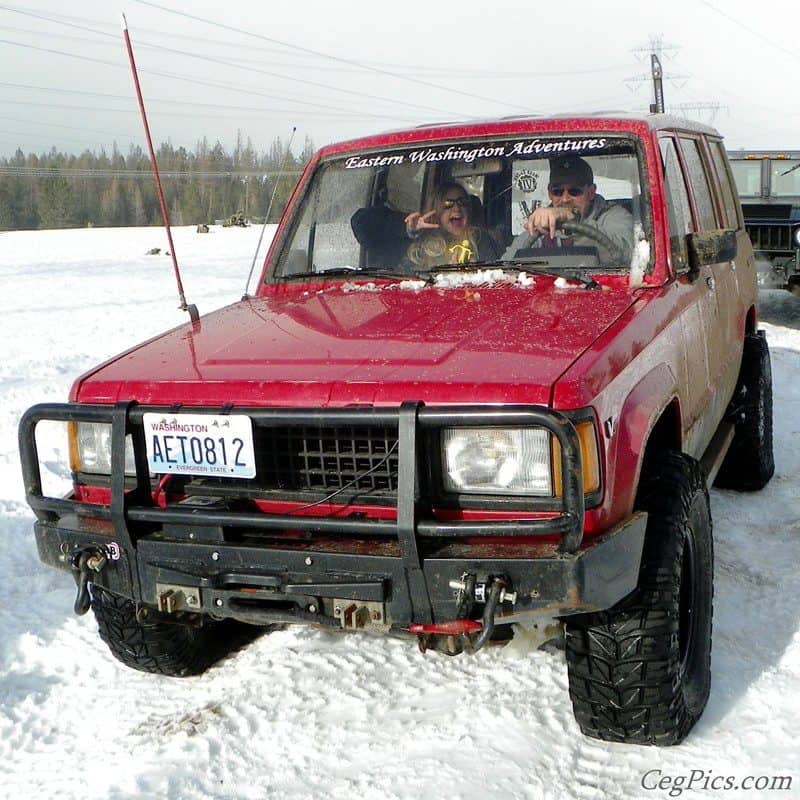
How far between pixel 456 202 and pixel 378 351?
1347 millimetres

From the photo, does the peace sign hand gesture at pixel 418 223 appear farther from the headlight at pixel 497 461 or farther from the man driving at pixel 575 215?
the headlight at pixel 497 461

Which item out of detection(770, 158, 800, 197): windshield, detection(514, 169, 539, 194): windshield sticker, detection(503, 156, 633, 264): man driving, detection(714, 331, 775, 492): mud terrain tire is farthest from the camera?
detection(770, 158, 800, 197): windshield

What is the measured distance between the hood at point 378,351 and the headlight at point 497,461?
0.13 meters

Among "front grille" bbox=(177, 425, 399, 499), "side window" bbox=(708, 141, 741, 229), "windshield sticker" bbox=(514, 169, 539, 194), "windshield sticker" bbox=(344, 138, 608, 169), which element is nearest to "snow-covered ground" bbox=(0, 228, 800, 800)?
"front grille" bbox=(177, 425, 399, 499)

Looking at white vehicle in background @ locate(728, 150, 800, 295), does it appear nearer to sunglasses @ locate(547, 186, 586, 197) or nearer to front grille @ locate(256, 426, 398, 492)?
sunglasses @ locate(547, 186, 586, 197)

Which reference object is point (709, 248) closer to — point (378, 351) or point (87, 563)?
point (378, 351)

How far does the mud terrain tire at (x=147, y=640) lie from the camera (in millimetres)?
3355

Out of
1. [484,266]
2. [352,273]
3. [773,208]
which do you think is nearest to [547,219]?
[484,266]

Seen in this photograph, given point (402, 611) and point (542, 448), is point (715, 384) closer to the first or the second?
point (542, 448)

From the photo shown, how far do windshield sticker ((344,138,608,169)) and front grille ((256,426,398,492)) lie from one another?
172 centimetres

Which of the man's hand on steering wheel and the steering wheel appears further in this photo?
the man's hand on steering wheel

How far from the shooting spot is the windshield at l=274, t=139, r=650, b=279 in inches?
144

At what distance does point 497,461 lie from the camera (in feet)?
8.36

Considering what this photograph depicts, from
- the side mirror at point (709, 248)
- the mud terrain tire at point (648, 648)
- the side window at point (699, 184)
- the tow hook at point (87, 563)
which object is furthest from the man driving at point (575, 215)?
the tow hook at point (87, 563)
